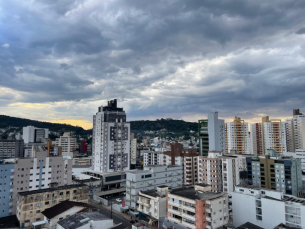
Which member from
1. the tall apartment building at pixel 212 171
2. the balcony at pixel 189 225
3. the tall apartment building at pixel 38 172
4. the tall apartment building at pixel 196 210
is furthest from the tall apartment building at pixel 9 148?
the balcony at pixel 189 225

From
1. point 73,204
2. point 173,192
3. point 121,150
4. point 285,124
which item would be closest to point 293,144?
point 285,124

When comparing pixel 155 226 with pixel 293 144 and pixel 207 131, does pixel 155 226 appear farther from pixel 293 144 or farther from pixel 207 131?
pixel 293 144

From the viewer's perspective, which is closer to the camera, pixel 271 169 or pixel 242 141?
pixel 271 169

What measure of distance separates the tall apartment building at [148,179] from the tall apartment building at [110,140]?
26.1 metres

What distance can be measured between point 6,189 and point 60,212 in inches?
706

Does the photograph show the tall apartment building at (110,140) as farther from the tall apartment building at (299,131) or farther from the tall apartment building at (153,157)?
the tall apartment building at (299,131)

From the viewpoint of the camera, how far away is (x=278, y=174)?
179 ft

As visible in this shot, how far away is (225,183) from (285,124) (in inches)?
2823

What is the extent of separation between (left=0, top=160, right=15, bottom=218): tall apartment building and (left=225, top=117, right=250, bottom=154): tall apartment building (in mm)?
89476

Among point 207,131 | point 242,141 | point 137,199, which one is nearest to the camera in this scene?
point 137,199

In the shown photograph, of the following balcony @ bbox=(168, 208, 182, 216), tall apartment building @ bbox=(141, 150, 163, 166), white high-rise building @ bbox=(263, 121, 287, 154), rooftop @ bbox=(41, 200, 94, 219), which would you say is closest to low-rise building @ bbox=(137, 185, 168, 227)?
balcony @ bbox=(168, 208, 182, 216)

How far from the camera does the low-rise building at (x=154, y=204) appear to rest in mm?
38656

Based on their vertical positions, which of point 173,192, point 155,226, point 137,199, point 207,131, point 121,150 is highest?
point 207,131

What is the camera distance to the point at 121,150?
7506cm
